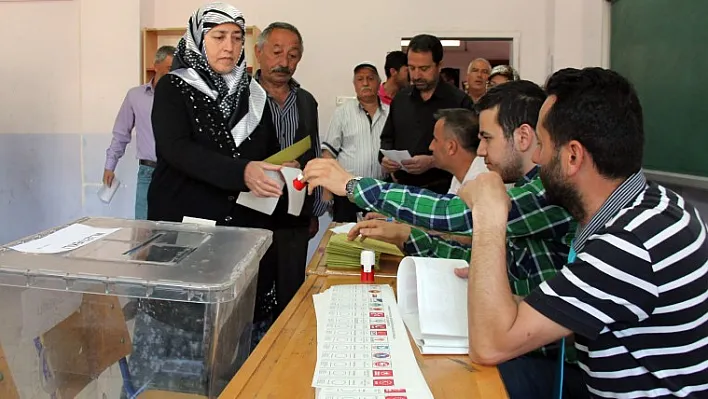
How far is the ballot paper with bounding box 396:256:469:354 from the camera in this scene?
1.02 metres

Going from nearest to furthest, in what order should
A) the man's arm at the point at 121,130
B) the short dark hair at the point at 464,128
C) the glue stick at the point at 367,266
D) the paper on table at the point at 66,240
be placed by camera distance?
the paper on table at the point at 66,240
the glue stick at the point at 367,266
the short dark hair at the point at 464,128
the man's arm at the point at 121,130

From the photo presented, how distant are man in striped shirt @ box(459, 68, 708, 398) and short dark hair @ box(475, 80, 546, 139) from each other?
464 mm

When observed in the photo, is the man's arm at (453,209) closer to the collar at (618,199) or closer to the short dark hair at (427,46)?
the collar at (618,199)

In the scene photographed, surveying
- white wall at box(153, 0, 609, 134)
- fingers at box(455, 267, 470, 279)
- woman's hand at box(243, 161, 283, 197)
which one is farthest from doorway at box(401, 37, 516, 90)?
fingers at box(455, 267, 470, 279)

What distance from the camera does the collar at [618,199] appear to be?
0.98 metres

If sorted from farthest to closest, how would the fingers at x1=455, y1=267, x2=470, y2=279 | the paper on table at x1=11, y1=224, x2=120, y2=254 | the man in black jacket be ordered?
1. the man in black jacket
2. the fingers at x1=455, y1=267, x2=470, y2=279
3. the paper on table at x1=11, y1=224, x2=120, y2=254

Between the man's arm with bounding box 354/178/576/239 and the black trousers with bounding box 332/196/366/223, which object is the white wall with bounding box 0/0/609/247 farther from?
the man's arm with bounding box 354/178/576/239

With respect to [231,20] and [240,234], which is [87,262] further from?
[231,20]

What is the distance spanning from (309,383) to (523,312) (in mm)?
352

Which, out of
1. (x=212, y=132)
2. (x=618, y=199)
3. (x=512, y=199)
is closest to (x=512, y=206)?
(x=512, y=199)

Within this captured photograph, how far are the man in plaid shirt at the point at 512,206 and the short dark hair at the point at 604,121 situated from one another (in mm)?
322

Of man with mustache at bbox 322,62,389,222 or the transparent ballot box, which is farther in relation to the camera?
man with mustache at bbox 322,62,389,222

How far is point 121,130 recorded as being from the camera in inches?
149

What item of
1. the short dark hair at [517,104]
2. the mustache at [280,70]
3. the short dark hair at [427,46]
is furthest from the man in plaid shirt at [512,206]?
the short dark hair at [427,46]
